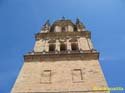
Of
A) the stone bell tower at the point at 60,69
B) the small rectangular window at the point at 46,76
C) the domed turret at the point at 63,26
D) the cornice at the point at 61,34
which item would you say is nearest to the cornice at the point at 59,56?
the stone bell tower at the point at 60,69

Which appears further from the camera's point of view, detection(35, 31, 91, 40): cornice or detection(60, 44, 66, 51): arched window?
detection(35, 31, 91, 40): cornice

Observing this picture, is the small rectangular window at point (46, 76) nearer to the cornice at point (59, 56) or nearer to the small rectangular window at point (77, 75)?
the small rectangular window at point (77, 75)

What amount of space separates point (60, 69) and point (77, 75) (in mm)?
2026

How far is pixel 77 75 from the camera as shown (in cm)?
2831

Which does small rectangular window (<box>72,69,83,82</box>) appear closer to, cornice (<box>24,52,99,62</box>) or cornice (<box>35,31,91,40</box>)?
cornice (<box>24,52,99,62</box>)

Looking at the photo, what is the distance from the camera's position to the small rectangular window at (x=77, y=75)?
27609 millimetres

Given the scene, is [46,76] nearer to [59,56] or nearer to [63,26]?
[59,56]

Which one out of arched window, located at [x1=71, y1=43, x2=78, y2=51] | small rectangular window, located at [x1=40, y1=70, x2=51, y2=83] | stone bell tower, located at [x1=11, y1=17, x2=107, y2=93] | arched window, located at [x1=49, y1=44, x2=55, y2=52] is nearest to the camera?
stone bell tower, located at [x1=11, y1=17, x2=107, y2=93]

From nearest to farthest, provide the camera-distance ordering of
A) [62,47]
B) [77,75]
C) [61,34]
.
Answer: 1. [77,75]
2. [62,47]
3. [61,34]

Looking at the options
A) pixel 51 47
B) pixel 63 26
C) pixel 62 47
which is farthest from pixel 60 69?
pixel 63 26

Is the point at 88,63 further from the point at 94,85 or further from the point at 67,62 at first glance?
the point at 94,85

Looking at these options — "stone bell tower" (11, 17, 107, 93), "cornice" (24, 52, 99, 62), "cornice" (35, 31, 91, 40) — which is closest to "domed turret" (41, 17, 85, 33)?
"cornice" (35, 31, 91, 40)

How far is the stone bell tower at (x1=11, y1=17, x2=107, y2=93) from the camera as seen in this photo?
Result: 26.2 m

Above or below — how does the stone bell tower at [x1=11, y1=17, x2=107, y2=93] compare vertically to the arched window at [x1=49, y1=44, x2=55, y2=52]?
below
